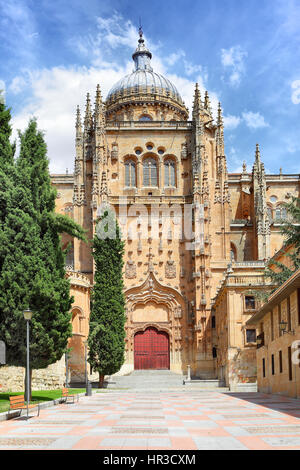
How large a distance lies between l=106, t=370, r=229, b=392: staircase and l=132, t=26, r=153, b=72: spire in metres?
39.8

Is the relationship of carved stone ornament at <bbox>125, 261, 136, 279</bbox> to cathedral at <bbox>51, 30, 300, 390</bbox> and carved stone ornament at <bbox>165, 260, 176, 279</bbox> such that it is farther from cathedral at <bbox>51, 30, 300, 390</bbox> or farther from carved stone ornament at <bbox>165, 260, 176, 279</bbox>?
carved stone ornament at <bbox>165, 260, 176, 279</bbox>

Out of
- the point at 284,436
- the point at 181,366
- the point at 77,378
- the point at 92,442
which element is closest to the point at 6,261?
the point at 92,442

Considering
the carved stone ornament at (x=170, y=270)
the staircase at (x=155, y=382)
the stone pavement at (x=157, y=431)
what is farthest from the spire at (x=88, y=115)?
the stone pavement at (x=157, y=431)

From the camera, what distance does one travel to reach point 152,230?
5403 cm

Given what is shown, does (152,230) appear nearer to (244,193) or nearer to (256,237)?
(256,237)

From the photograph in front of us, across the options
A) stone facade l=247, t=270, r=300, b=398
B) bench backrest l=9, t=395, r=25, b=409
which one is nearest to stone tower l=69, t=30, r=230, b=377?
stone facade l=247, t=270, r=300, b=398

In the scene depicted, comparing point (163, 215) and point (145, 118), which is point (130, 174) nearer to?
point (163, 215)

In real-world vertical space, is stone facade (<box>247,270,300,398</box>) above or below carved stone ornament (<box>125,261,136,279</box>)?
below

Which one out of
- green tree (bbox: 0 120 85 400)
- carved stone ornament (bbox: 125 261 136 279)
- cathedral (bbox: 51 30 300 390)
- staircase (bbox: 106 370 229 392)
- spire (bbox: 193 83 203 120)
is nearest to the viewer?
green tree (bbox: 0 120 85 400)

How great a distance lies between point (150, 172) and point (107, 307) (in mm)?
19680

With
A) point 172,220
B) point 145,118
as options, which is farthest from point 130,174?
point 145,118

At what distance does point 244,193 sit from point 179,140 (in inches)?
432

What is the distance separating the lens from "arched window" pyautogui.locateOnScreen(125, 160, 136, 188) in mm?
55844

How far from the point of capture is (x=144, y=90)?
6512 cm
